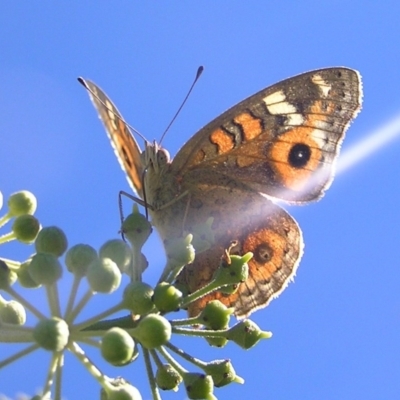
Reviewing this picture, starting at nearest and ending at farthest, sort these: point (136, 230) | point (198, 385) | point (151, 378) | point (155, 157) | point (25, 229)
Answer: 1. point (151, 378)
2. point (198, 385)
3. point (136, 230)
4. point (25, 229)
5. point (155, 157)

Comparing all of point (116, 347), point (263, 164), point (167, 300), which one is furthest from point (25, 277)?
point (263, 164)

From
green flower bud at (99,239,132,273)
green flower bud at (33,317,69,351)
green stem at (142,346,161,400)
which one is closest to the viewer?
green flower bud at (33,317,69,351)

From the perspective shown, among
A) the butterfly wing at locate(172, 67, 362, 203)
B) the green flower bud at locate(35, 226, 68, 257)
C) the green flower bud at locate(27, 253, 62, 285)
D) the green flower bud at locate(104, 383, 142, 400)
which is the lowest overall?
the green flower bud at locate(104, 383, 142, 400)

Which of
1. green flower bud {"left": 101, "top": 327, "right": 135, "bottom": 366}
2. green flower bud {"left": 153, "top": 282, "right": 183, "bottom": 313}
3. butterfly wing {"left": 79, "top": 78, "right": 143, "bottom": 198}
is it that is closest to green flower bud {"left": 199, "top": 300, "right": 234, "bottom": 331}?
green flower bud {"left": 153, "top": 282, "right": 183, "bottom": 313}

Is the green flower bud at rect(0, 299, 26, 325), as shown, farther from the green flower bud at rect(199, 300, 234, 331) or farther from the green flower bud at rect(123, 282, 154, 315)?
the green flower bud at rect(199, 300, 234, 331)

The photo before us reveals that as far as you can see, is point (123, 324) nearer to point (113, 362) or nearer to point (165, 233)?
point (113, 362)

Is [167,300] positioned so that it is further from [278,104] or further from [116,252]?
[278,104]

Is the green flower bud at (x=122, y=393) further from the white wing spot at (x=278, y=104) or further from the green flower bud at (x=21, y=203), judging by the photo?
the white wing spot at (x=278, y=104)
